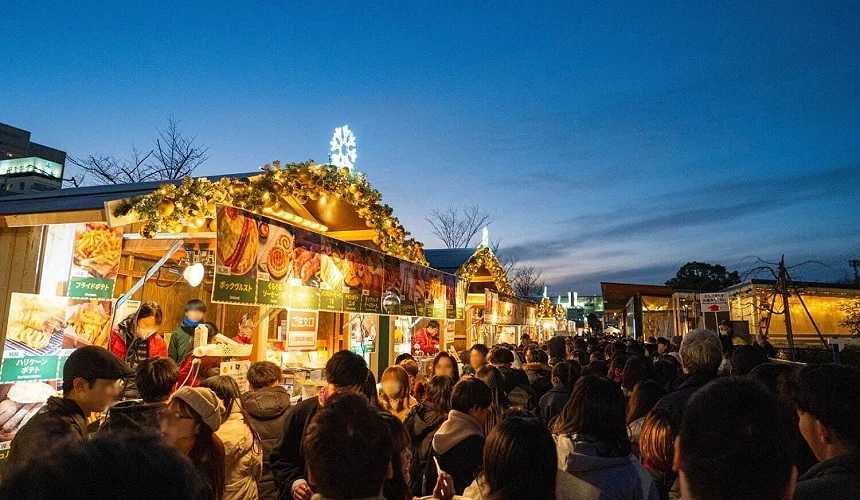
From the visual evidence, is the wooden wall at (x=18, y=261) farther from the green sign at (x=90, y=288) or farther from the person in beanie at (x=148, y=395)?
the person in beanie at (x=148, y=395)

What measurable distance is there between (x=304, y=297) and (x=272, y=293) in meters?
0.70

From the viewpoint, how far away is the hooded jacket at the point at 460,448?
354 centimetres

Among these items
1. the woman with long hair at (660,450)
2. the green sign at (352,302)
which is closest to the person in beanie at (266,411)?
the woman with long hair at (660,450)

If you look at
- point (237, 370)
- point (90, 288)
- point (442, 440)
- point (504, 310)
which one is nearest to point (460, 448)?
point (442, 440)

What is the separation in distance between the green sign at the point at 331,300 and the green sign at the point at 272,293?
78 cm

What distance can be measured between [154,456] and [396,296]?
8.71 m

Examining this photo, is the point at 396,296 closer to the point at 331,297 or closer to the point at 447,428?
the point at 331,297

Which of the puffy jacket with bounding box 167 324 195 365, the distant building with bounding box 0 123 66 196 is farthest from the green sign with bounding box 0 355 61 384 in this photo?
the distant building with bounding box 0 123 66 196

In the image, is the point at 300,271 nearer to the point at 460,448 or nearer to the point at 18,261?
the point at 18,261

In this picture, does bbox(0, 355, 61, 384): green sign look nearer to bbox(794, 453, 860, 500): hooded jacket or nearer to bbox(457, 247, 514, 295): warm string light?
bbox(794, 453, 860, 500): hooded jacket

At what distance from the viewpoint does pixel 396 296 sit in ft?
31.6

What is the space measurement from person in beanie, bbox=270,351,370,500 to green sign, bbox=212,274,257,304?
7.40ft

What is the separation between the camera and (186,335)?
7.04m

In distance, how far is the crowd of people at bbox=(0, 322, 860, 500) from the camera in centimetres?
95
